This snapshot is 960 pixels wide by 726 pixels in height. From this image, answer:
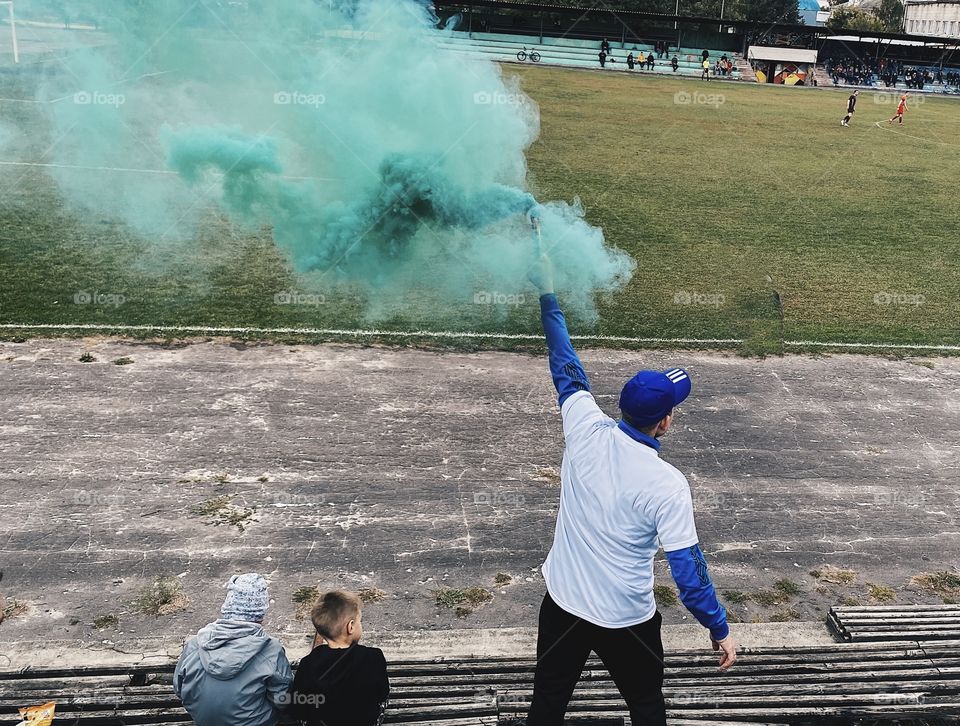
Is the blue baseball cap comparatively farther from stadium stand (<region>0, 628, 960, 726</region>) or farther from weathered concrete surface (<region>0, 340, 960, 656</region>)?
weathered concrete surface (<region>0, 340, 960, 656</region>)

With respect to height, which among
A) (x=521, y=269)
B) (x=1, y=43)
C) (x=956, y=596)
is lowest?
(x=956, y=596)

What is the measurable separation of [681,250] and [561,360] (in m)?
A: 11.5

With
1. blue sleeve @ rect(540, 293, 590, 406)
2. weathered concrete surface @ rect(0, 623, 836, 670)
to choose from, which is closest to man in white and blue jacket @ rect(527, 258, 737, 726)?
blue sleeve @ rect(540, 293, 590, 406)

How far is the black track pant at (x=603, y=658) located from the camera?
3965 mm

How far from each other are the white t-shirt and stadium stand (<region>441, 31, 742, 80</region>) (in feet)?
127

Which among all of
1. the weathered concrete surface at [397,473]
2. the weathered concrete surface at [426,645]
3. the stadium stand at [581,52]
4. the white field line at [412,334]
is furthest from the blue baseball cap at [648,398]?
the stadium stand at [581,52]

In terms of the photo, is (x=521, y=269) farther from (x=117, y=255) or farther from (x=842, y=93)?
(x=842, y=93)

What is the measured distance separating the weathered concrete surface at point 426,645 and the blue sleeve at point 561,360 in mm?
2143

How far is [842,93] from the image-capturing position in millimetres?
46094

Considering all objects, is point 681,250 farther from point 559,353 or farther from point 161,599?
point 161,599

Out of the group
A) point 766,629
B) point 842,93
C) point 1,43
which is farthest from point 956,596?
point 842,93

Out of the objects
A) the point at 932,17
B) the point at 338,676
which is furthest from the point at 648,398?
the point at 932,17

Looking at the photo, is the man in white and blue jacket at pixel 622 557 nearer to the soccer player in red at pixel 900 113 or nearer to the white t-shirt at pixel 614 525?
the white t-shirt at pixel 614 525

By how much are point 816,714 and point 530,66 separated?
40.5 metres
